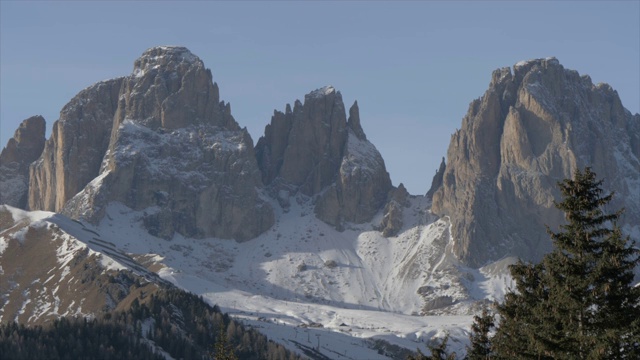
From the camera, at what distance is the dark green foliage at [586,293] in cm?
4724

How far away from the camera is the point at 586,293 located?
48.8 meters

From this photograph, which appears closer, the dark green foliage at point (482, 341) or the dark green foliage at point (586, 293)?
the dark green foliage at point (586, 293)

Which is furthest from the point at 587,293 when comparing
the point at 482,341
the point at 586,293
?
the point at 482,341

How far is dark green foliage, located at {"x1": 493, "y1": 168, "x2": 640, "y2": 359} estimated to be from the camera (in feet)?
155

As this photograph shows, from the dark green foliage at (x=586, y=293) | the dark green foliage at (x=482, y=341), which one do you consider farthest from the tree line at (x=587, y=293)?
the dark green foliage at (x=482, y=341)

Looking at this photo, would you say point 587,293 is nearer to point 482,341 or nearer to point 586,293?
point 586,293

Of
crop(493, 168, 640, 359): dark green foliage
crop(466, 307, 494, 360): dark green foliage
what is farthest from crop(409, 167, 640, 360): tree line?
crop(466, 307, 494, 360): dark green foliage

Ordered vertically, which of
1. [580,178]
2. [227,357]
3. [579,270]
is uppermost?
[580,178]

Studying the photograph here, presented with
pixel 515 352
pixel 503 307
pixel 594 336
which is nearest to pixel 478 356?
pixel 503 307

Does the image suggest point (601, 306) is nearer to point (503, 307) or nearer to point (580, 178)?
point (580, 178)

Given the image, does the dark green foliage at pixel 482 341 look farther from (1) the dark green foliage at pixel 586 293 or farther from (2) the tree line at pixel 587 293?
(1) the dark green foliage at pixel 586 293

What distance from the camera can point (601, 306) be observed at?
48375 millimetres

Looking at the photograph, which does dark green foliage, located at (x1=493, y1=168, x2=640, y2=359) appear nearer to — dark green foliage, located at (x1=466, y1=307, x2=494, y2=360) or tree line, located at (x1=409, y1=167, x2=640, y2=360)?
tree line, located at (x1=409, y1=167, x2=640, y2=360)

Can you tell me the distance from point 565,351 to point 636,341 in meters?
3.75
